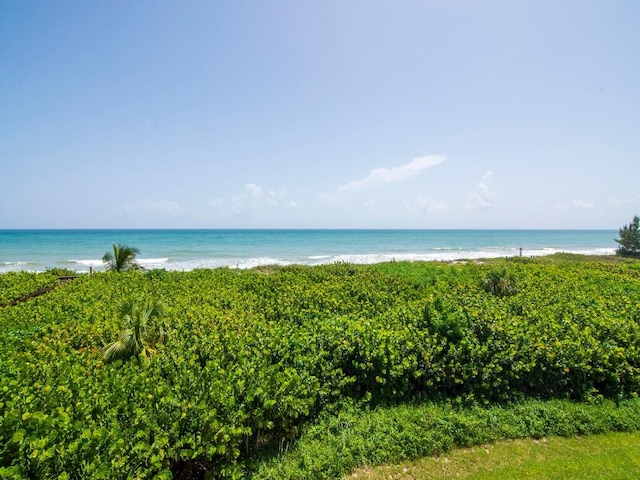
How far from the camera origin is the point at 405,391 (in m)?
6.03

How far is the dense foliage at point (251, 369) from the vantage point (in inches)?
138

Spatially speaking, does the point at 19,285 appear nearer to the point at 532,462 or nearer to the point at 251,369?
the point at 251,369

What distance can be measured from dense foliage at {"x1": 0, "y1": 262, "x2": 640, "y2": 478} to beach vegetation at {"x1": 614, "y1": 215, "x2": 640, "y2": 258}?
4433 cm

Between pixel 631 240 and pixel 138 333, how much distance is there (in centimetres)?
5690

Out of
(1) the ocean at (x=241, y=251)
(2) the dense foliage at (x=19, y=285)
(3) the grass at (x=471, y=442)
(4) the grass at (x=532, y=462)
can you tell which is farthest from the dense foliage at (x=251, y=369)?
(1) the ocean at (x=241, y=251)

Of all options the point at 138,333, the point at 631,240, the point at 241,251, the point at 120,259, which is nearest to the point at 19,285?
the point at 120,259

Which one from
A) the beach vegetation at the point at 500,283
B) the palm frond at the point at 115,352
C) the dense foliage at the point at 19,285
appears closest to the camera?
the palm frond at the point at 115,352

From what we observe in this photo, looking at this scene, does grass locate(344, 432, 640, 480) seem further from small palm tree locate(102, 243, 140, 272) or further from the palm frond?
small palm tree locate(102, 243, 140, 272)

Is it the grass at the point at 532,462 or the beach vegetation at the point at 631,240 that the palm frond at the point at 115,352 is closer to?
the grass at the point at 532,462

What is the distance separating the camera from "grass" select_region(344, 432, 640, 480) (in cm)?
448

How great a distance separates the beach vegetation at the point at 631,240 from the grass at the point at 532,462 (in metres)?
49.6

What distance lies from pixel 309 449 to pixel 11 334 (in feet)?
21.5

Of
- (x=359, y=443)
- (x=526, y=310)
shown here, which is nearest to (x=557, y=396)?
(x=526, y=310)

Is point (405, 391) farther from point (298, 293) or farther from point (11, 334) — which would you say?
point (11, 334)
